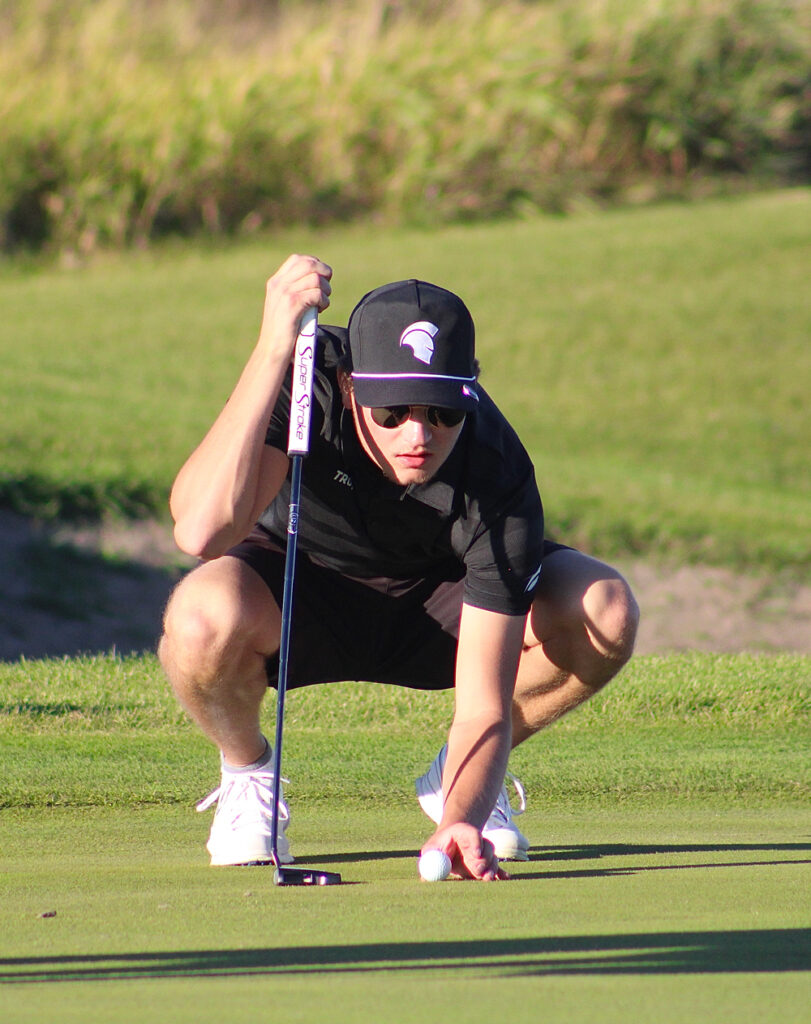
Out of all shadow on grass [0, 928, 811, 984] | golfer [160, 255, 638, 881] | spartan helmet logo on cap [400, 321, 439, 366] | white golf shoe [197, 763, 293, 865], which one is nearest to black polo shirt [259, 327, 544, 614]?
golfer [160, 255, 638, 881]

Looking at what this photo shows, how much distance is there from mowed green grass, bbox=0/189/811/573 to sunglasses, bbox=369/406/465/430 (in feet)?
24.6

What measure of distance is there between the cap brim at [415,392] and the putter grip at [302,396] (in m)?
0.11

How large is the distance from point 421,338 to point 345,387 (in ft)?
1.15

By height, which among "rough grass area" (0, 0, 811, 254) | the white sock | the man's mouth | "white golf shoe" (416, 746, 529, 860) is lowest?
"white golf shoe" (416, 746, 529, 860)

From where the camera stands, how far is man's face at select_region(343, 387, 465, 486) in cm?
388

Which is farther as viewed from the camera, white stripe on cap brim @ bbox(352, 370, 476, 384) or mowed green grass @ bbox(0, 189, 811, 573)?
mowed green grass @ bbox(0, 189, 811, 573)

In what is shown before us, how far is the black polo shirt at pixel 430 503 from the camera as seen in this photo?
402cm

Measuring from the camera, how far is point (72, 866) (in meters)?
3.82

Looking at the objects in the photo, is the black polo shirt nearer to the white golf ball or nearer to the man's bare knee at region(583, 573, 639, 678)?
the man's bare knee at region(583, 573, 639, 678)

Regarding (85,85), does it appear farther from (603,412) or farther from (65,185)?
(603,412)

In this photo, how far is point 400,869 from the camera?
381 cm

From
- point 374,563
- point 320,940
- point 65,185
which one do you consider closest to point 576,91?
point 65,185

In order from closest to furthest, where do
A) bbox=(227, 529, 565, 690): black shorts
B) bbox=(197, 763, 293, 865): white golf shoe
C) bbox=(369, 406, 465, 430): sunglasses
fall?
bbox=(369, 406, 465, 430): sunglasses → bbox=(197, 763, 293, 865): white golf shoe → bbox=(227, 529, 565, 690): black shorts

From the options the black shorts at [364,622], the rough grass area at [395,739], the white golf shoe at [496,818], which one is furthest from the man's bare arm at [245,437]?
the rough grass area at [395,739]
